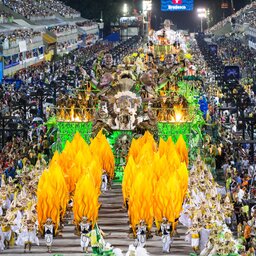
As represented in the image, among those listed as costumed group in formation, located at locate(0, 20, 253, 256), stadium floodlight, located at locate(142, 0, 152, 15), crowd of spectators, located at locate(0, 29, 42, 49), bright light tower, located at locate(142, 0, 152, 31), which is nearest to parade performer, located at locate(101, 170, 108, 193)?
costumed group in formation, located at locate(0, 20, 253, 256)

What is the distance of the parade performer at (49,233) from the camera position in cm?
3209

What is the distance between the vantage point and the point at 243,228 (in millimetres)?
32844

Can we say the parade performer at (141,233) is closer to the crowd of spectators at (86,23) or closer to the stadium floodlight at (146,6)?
the crowd of spectators at (86,23)

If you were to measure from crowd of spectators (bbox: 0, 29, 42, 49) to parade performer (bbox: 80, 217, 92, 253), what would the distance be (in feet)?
172

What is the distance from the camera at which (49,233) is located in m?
32.2

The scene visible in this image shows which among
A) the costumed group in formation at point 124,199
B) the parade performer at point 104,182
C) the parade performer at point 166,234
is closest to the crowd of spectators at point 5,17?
the costumed group in formation at point 124,199

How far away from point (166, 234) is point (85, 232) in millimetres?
2384

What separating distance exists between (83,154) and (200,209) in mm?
8396

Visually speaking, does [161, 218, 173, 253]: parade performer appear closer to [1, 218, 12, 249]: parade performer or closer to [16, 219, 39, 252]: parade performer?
[16, 219, 39, 252]: parade performer

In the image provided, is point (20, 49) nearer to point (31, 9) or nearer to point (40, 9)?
point (31, 9)

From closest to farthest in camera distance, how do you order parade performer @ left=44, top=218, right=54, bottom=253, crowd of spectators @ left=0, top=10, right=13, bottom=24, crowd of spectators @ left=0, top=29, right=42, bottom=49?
parade performer @ left=44, top=218, right=54, bottom=253 → crowd of spectators @ left=0, top=29, right=42, bottom=49 → crowd of spectators @ left=0, top=10, right=13, bottom=24

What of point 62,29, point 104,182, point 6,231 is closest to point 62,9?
point 62,29

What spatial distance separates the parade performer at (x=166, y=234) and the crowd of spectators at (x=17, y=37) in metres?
52.8

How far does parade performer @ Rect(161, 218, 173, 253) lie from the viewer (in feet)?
105
